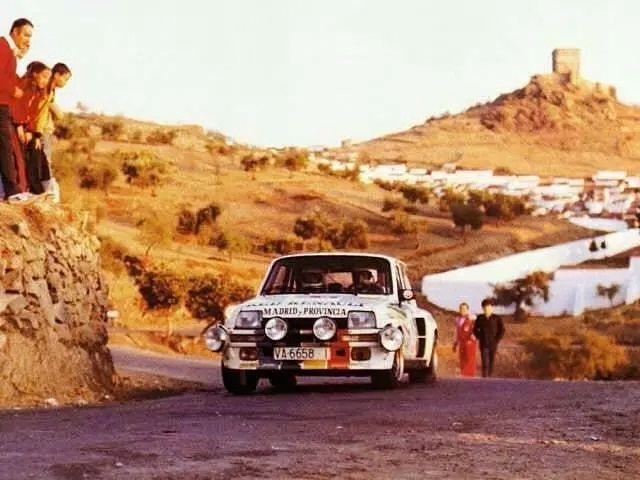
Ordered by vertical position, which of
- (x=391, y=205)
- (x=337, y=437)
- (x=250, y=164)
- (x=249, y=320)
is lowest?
(x=337, y=437)

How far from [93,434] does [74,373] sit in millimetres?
6074

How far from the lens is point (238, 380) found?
59.7 feet

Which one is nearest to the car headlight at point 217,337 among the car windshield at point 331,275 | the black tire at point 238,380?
the black tire at point 238,380

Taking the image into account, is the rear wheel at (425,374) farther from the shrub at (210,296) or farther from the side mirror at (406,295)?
the shrub at (210,296)

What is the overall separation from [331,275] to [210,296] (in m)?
28.4

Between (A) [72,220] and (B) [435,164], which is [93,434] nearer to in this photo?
(A) [72,220]

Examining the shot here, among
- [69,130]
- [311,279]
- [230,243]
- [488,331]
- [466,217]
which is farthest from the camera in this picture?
[69,130]

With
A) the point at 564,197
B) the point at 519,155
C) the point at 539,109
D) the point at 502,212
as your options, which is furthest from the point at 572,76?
the point at 502,212

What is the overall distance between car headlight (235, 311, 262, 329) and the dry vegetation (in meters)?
18.6

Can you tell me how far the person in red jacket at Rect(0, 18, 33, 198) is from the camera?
17.5 metres

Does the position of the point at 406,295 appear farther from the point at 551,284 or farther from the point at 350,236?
the point at 350,236

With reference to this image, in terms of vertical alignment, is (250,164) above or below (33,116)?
above

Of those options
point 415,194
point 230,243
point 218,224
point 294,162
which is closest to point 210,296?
point 230,243

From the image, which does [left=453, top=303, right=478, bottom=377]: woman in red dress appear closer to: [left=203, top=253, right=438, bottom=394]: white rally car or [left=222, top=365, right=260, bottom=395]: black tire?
[left=203, top=253, right=438, bottom=394]: white rally car
